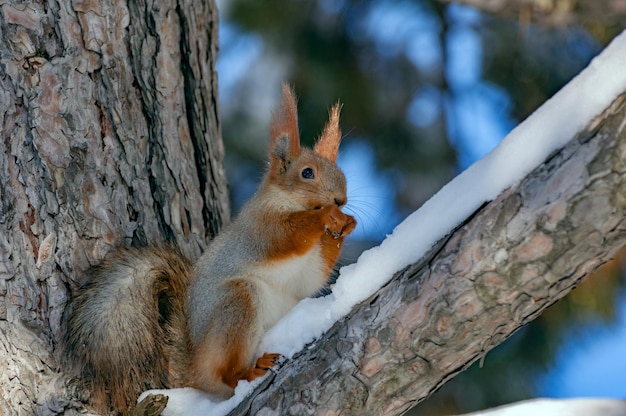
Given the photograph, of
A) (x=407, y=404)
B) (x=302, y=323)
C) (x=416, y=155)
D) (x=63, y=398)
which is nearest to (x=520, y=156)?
(x=407, y=404)

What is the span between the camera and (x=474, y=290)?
1316 millimetres

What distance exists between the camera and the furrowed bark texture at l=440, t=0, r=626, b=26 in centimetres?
252

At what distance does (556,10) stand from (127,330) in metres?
1.71

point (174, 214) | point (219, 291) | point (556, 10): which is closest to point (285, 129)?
point (174, 214)

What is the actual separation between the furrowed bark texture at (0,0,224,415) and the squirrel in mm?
68

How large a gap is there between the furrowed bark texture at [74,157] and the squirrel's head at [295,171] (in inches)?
8.8

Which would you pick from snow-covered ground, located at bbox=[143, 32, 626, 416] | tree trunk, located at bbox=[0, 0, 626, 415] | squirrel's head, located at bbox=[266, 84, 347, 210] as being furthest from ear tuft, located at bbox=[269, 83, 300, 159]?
snow-covered ground, located at bbox=[143, 32, 626, 416]

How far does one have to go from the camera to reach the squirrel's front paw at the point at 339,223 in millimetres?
1958

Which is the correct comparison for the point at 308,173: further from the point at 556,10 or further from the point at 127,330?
the point at 556,10

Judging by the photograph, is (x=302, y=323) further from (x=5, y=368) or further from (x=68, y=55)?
(x=68, y=55)

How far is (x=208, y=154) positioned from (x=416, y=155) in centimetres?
165

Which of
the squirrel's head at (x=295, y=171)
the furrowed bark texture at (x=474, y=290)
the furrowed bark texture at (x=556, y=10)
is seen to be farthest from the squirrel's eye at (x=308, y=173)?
the furrowed bark texture at (x=556, y=10)

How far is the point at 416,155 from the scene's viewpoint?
3.78m

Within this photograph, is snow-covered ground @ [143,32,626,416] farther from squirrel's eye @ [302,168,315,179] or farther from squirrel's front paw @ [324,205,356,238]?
squirrel's eye @ [302,168,315,179]
